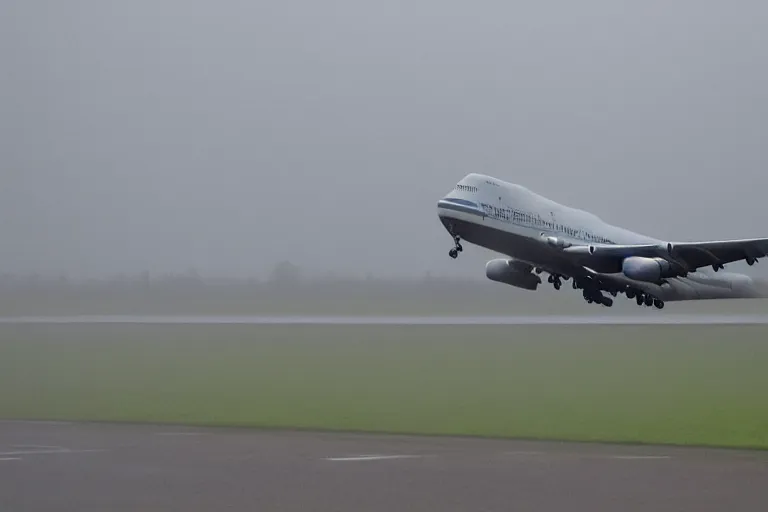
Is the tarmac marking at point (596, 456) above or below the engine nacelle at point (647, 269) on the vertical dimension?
below

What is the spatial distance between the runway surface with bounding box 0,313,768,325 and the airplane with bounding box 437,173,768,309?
2.25 feet

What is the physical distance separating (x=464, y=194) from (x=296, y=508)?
1829 cm

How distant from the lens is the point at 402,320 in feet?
89.4

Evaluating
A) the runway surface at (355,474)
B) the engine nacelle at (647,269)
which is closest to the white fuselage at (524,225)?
the engine nacelle at (647,269)

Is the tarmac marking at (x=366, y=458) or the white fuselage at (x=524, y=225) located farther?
the white fuselage at (x=524, y=225)

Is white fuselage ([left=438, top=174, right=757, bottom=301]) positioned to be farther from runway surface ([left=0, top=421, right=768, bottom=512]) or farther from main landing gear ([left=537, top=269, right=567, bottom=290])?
runway surface ([left=0, top=421, right=768, bottom=512])

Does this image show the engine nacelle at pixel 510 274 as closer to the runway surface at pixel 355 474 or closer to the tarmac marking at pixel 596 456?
the runway surface at pixel 355 474

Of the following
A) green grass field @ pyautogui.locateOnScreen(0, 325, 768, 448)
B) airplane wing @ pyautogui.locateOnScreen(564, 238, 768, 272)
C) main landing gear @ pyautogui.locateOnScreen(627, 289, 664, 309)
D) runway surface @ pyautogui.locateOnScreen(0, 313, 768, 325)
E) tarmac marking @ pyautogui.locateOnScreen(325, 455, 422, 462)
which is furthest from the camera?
Answer: main landing gear @ pyautogui.locateOnScreen(627, 289, 664, 309)

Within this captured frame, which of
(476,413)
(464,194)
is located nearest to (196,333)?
(464,194)

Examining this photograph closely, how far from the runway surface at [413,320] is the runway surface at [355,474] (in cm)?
1169

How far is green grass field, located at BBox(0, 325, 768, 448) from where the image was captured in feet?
55.7

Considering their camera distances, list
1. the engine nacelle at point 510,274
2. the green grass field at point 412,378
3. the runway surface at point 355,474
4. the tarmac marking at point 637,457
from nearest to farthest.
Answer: the runway surface at point 355,474 → the tarmac marking at point 637,457 → the green grass field at point 412,378 → the engine nacelle at point 510,274

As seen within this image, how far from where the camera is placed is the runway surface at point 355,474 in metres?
10.1

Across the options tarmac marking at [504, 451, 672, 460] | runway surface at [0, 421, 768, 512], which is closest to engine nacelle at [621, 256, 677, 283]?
runway surface at [0, 421, 768, 512]
